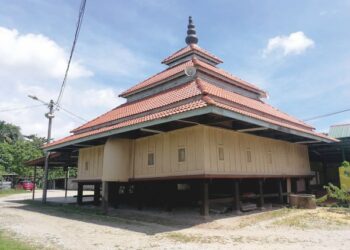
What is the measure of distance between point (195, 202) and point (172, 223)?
5529 mm

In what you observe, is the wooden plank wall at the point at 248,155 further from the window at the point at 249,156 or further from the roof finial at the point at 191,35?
the roof finial at the point at 191,35

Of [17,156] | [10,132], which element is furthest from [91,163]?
[10,132]

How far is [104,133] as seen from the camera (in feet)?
47.0

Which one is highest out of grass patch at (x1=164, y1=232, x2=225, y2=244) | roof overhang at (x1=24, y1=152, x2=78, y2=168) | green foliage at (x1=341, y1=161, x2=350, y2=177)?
roof overhang at (x1=24, y1=152, x2=78, y2=168)

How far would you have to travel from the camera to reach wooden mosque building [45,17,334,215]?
12.1 m

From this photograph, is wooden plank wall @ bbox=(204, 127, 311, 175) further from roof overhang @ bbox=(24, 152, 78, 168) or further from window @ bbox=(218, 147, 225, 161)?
roof overhang @ bbox=(24, 152, 78, 168)

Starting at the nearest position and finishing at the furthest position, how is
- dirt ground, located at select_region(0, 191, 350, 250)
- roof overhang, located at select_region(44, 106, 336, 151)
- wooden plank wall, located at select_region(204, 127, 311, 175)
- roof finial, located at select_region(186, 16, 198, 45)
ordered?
dirt ground, located at select_region(0, 191, 350, 250)
roof overhang, located at select_region(44, 106, 336, 151)
wooden plank wall, located at select_region(204, 127, 311, 175)
roof finial, located at select_region(186, 16, 198, 45)

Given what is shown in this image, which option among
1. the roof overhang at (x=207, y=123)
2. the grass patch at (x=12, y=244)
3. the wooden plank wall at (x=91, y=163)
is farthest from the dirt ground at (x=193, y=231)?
the wooden plank wall at (x=91, y=163)

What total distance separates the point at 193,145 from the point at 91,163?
798cm

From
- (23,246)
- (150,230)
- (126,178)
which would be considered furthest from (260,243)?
(126,178)

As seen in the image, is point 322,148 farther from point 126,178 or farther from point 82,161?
point 82,161

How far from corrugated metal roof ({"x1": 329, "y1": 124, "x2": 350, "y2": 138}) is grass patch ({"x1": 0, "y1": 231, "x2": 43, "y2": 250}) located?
18.5 metres

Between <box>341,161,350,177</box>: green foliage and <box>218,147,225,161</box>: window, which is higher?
<box>218,147,225,161</box>: window

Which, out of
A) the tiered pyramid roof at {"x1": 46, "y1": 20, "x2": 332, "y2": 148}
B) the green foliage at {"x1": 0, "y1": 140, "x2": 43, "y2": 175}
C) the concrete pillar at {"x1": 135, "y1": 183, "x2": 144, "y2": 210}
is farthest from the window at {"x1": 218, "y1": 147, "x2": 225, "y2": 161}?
the green foliage at {"x1": 0, "y1": 140, "x2": 43, "y2": 175}
